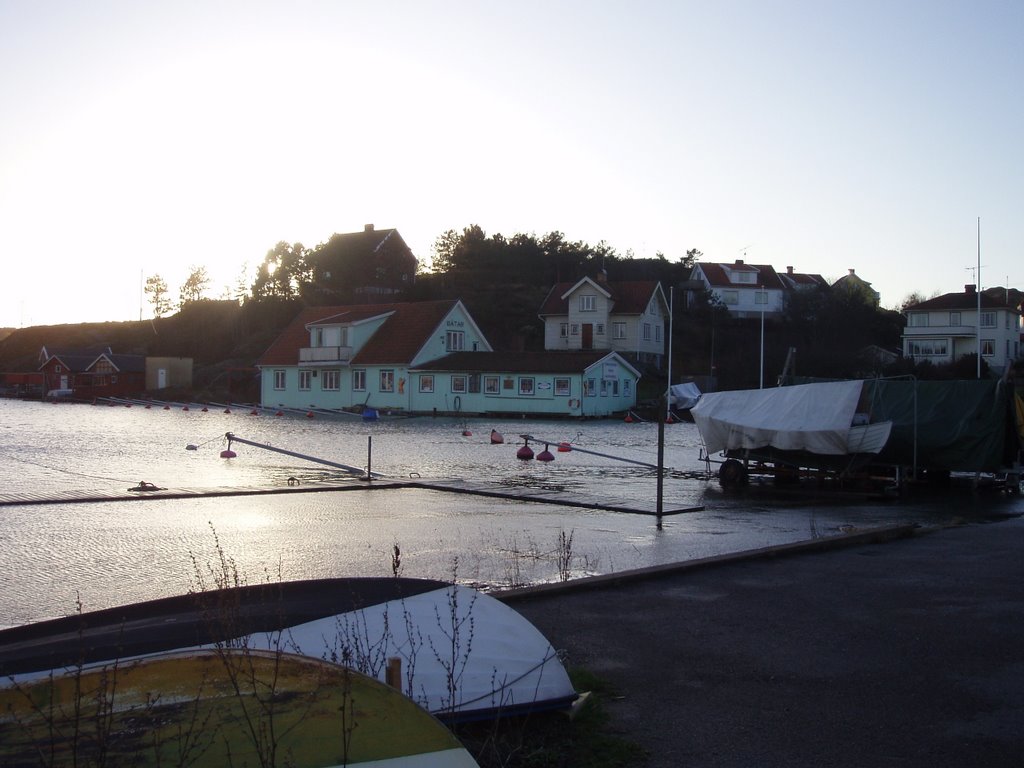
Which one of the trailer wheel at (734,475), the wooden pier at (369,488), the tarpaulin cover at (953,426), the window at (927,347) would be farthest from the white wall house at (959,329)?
the wooden pier at (369,488)

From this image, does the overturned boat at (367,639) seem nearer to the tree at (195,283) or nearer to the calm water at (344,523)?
the calm water at (344,523)

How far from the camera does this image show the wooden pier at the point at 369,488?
55.7ft

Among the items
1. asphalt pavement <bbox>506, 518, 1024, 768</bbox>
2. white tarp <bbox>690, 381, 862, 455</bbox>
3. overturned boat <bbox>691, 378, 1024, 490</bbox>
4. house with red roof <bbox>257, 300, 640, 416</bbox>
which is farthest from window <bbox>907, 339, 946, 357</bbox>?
asphalt pavement <bbox>506, 518, 1024, 768</bbox>

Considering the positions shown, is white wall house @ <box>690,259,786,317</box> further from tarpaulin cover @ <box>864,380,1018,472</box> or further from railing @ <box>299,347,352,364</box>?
tarpaulin cover @ <box>864,380,1018,472</box>

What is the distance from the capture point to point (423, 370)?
62875mm

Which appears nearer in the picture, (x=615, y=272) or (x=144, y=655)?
(x=144, y=655)

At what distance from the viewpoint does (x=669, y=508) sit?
57.4 feet

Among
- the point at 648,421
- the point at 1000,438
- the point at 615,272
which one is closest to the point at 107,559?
the point at 1000,438

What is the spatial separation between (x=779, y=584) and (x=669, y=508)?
764 centimetres

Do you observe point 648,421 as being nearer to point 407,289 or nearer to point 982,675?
point 407,289

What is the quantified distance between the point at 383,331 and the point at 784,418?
4834 cm

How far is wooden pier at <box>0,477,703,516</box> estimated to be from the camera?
668 inches

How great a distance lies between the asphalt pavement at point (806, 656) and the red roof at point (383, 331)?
54.5 m

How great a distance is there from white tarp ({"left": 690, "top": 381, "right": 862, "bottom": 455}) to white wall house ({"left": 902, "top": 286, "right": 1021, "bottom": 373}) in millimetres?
60059
